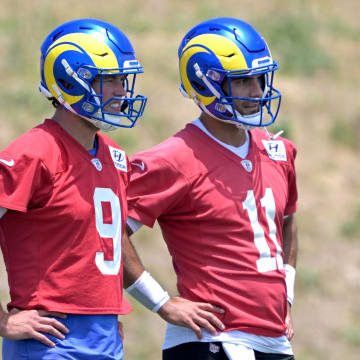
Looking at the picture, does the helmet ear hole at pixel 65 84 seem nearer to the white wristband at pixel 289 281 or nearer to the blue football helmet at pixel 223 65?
the blue football helmet at pixel 223 65

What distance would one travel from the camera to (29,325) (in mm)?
3840

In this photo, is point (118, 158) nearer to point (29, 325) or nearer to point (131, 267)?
point (131, 267)

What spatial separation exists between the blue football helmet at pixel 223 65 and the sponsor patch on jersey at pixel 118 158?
0.52 m

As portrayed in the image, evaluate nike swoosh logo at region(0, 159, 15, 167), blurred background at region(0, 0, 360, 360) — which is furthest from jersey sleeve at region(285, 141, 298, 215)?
blurred background at region(0, 0, 360, 360)

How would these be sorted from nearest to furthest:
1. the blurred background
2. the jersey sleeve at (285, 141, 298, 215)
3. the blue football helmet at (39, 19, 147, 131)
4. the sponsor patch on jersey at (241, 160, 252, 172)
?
the blue football helmet at (39, 19, 147, 131) < the sponsor patch on jersey at (241, 160, 252, 172) < the jersey sleeve at (285, 141, 298, 215) < the blurred background

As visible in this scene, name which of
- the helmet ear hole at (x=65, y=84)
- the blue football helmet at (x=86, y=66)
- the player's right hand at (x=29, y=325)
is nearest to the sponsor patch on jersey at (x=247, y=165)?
the blue football helmet at (x=86, y=66)

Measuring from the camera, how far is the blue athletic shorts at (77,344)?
3896 millimetres

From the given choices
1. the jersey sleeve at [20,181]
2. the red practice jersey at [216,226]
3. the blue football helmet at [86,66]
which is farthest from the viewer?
the red practice jersey at [216,226]

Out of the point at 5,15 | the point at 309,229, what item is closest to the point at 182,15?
the point at 5,15

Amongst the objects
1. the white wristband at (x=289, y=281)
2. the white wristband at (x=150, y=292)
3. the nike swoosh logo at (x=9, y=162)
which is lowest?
the white wristband at (x=289, y=281)

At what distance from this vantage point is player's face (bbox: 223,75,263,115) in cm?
453

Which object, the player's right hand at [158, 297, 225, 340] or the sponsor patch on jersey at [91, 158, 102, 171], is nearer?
the sponsor patch on jersey at [91, 158, 102, 171]

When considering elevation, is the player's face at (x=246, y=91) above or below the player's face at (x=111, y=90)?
below

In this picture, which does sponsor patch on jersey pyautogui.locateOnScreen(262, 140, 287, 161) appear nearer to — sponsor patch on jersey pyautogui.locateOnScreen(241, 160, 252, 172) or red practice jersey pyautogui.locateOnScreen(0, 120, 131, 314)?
sponsor patch on jersey pyautogui.locateOnScreen(241, 160, 252, 172)
